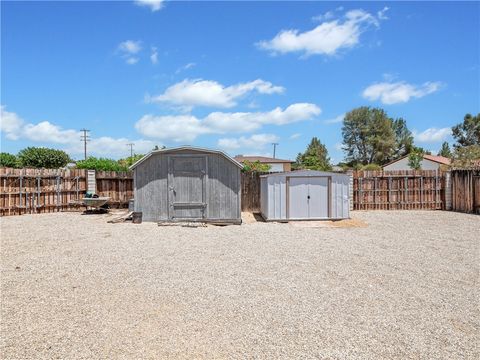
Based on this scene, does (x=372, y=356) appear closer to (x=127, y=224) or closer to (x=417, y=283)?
(x=417, y=283)

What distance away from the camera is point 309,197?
14.6m

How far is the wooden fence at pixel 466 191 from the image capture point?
659 inches

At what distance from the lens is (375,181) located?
18.2 meters

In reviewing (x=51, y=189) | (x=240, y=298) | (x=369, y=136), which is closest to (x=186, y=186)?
(x=51, y=189)

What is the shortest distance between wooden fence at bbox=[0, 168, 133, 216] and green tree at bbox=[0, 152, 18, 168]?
1483 centimetres

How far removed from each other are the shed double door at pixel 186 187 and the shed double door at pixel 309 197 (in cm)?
361

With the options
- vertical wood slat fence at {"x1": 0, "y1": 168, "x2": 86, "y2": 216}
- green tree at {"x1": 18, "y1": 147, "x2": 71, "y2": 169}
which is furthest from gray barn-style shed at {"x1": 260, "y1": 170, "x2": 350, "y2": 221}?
green tree at {"x1": 18, "y1": 147, "x2": 71, "y2": 169}

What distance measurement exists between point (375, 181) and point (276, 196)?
6548mm

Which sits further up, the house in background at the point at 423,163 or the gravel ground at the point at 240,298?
the house in background at the point at 423,163

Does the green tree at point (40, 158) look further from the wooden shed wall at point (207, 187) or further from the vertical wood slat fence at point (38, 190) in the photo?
the wooden shed wall at point (207, 187)

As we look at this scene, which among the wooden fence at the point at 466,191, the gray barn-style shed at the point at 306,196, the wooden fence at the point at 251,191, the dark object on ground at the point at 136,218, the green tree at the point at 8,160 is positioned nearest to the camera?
the dark object on ground at the point at 136,218

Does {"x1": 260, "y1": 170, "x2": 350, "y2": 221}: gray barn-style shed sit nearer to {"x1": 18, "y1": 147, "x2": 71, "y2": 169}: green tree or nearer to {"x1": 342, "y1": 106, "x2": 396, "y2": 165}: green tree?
{"x1": 18, "y1": 147, "x2": 71, "y2": 169}: green tree

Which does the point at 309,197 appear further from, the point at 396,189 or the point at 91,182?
the point at 91,182

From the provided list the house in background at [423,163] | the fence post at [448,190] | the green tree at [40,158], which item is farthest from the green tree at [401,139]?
the green tree at [40,158]
